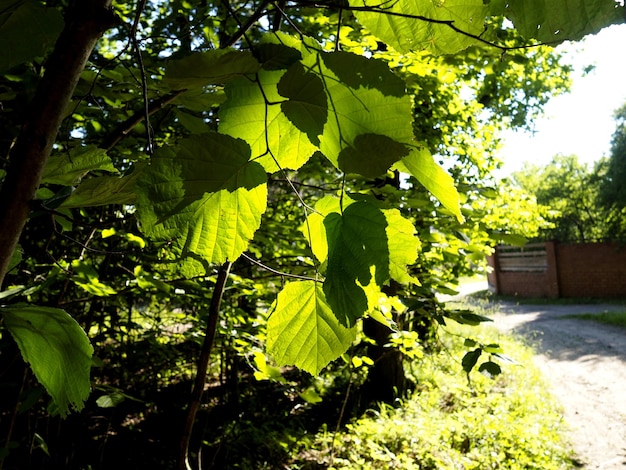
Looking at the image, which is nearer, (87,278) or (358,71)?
(358,71)

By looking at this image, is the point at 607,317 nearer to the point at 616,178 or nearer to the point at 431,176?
the point at 616,178

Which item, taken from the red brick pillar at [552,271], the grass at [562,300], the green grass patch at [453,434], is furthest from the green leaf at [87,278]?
the red brick pillar at [552,271]

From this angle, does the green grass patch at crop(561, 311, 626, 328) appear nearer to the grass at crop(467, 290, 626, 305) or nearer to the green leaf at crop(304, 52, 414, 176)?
the grass at crop(467, 290, 626, 305)

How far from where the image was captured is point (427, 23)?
54 cm

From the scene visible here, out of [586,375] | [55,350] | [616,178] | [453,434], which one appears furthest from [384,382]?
[616,178]

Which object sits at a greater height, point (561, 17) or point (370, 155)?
point (561, 17)

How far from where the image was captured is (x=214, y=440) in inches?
188

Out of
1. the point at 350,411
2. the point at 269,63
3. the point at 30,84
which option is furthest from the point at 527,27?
the point at 350,411

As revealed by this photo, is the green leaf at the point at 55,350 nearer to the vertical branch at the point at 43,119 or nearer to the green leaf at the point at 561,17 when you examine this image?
the vertical branch at the point at 43,119

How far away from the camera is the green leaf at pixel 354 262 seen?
453 millimetres

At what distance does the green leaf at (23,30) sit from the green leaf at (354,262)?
1.27ft

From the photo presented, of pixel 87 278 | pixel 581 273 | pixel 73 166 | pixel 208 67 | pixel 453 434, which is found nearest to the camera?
pixel 208 67

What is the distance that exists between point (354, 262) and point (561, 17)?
344 millimetres

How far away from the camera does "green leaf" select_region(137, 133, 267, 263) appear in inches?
17.8
